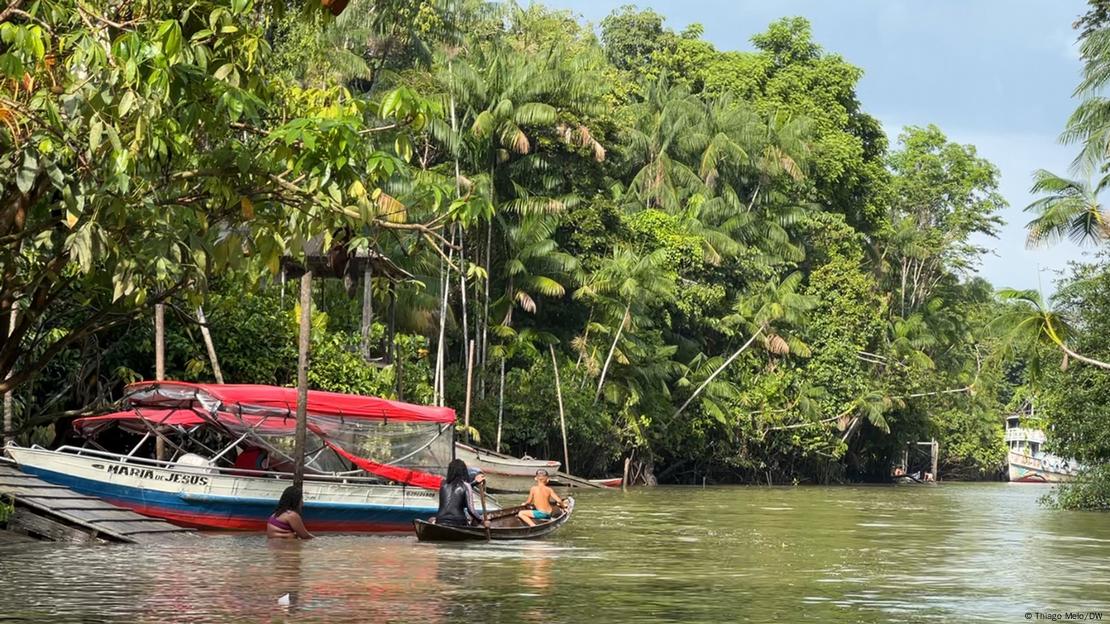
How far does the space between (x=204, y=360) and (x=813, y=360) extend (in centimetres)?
3161

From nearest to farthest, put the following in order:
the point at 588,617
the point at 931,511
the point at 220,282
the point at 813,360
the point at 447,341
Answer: the point at 588,617 < the point at 220,282 < the point at 931,511 < the point at 447,341 < the point at 813,360

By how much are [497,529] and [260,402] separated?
13.7 feet

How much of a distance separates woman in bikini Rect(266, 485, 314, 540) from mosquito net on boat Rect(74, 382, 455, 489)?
52.4 inches

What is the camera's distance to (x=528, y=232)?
140 feet

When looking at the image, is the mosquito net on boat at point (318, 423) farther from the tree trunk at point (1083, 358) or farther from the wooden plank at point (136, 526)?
the tree trunk at point (1083, 358)

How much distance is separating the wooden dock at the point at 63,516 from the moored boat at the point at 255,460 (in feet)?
2.39

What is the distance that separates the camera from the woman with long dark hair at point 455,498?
68.9 feet

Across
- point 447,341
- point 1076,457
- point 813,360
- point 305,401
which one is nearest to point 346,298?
point 447,341

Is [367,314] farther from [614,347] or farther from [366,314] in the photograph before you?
[614,347]

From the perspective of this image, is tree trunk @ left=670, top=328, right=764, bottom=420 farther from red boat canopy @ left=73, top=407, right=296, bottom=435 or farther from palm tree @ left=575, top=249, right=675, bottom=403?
red boat canopy @ left=73, top=407, right=296, bottom=435

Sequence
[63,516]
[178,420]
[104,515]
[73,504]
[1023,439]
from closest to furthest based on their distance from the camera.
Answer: [63,516] → [73,504] → [104,515] → [178,420] → [1023,439]

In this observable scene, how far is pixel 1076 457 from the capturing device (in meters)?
34.3

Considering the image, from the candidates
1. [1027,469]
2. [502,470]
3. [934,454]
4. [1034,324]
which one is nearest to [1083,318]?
[1034,324]

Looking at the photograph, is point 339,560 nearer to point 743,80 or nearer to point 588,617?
point 588,617
